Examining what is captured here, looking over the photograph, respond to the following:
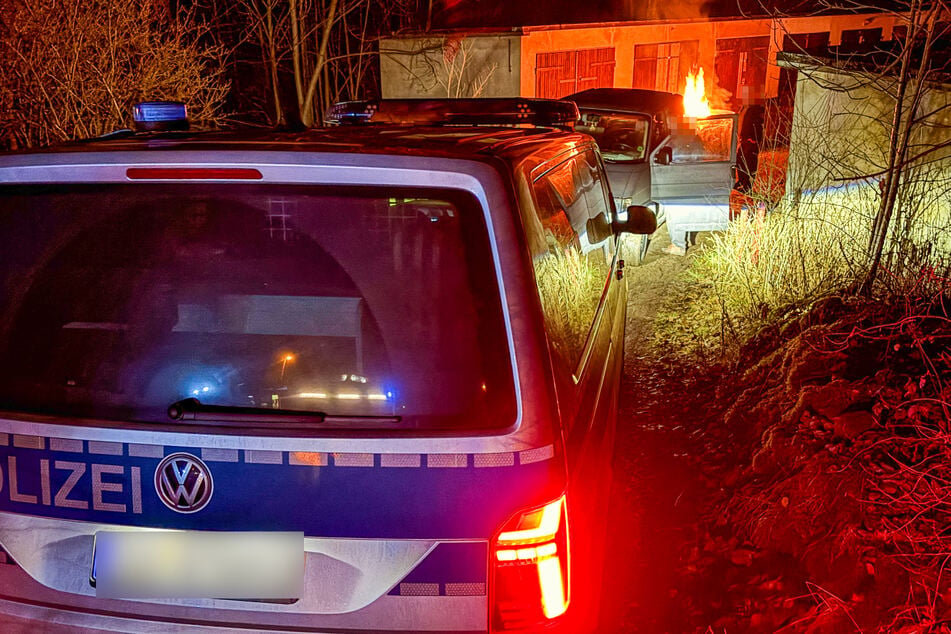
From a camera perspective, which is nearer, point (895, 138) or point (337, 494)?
point (337, 494)

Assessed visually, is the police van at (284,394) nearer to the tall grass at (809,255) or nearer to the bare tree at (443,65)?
the tall grass at (809,255)

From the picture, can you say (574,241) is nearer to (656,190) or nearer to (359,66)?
(656,190)

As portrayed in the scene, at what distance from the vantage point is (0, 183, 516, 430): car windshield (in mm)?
1928

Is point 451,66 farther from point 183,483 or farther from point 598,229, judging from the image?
point 183,483

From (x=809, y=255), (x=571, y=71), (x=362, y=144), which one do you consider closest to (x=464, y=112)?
(x=362, y=144)

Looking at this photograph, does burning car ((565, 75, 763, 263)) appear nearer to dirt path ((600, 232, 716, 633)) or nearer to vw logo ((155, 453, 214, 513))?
dirt path ((600, 232, 716, 633))

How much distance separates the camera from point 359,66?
20219mm

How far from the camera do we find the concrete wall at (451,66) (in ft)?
64.0

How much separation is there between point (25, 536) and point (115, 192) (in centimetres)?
90

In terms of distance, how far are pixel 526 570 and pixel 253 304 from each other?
0.95m

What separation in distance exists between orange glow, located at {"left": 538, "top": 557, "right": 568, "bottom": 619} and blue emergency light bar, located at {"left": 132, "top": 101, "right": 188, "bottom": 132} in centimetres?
231

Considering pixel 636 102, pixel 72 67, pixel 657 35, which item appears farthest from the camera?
pixel 657 35

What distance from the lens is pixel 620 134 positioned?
33.3ft

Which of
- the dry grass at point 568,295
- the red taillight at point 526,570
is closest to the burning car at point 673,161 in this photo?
the dry grass at point 568,295
